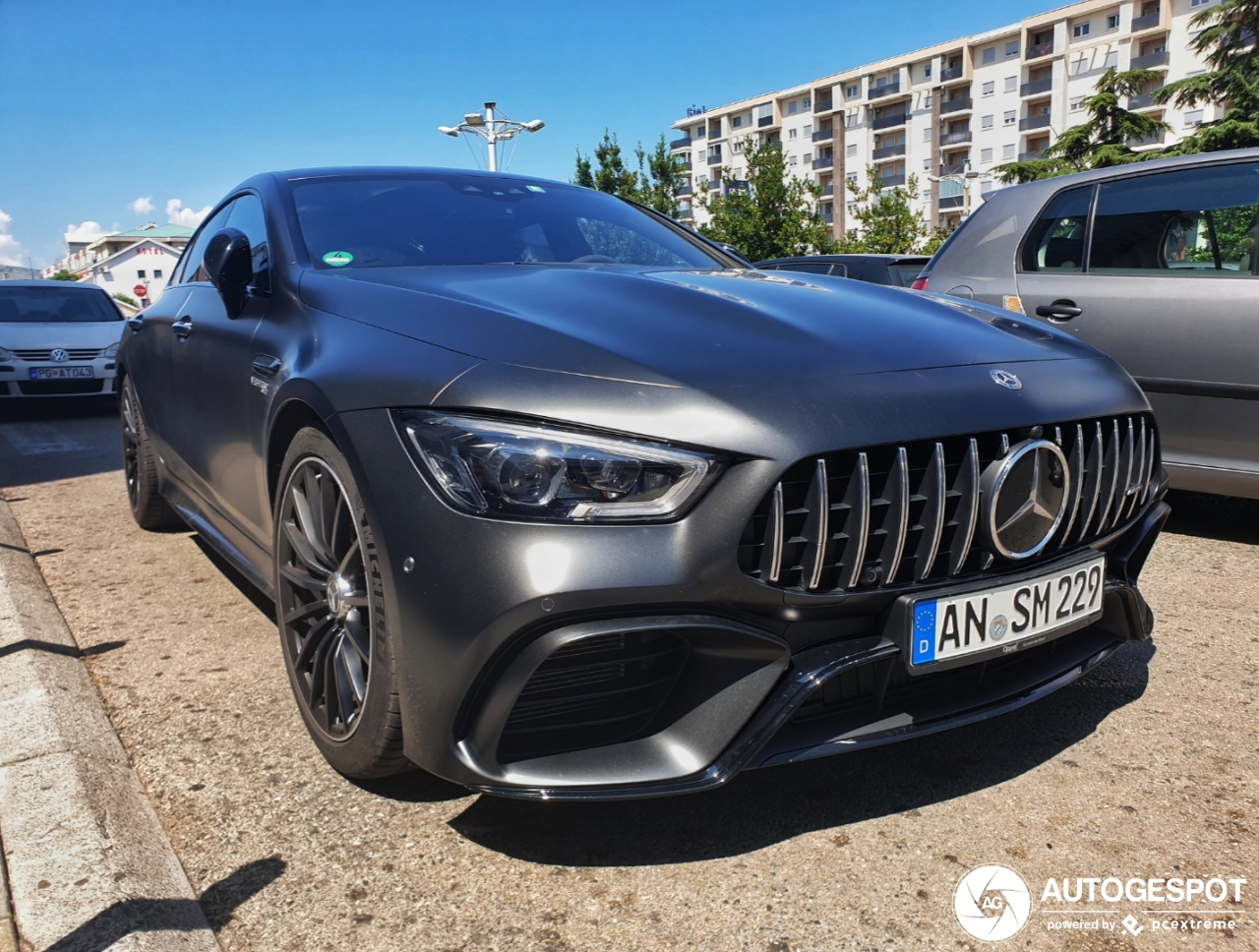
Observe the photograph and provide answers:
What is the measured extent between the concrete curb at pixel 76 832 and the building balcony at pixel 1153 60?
237ft

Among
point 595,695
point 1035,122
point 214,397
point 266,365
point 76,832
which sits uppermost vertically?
point 1035,122

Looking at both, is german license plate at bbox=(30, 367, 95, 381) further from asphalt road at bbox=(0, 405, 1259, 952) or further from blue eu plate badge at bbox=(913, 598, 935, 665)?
blue eu plate badge at bbox=(913, 598, 935, 665)

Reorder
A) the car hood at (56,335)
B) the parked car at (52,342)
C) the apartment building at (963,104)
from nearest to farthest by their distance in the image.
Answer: the parked car at (52,342), the car hood at (56,335), the apartment building at (963,104)

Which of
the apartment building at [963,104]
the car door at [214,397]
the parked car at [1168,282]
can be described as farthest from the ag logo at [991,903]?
the apartment building at [963,104]

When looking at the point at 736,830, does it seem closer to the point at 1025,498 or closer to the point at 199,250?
the point at 1025,498

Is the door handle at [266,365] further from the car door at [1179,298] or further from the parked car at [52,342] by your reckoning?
the parked car at [52,342]

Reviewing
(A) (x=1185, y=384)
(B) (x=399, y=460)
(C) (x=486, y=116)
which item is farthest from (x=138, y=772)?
(C) (x=486, y=116)

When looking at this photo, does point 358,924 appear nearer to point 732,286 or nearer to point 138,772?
point 138,772

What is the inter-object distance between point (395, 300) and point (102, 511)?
12.3 feet

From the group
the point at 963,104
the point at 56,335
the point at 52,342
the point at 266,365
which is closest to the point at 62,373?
the point at 52,342

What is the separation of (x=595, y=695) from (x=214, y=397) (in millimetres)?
Result: 1871

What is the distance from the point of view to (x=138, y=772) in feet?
7.85

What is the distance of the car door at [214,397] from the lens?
2.85 m

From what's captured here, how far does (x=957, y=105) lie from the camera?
2997 inches
